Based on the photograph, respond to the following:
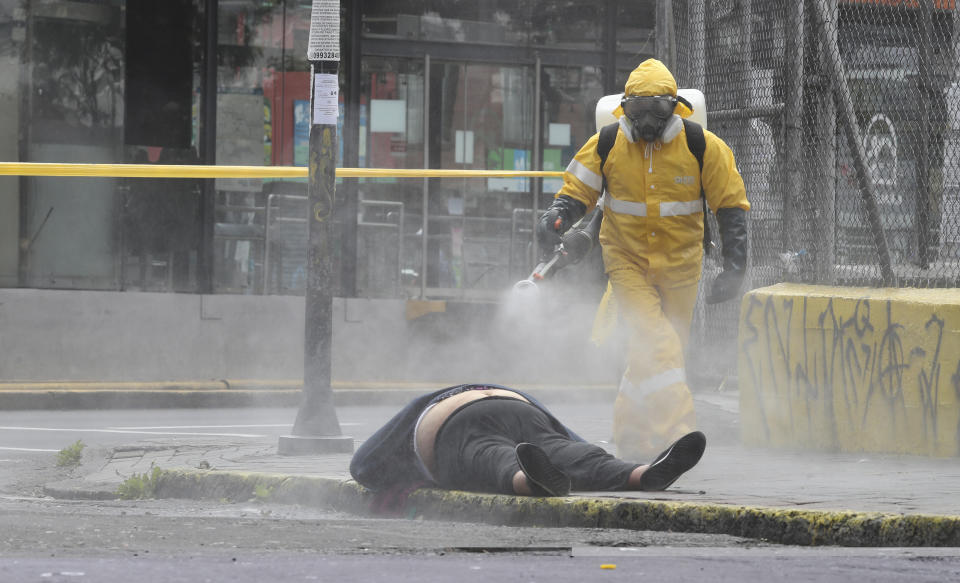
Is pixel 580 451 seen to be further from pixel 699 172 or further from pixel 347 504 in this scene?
pixel 699 172

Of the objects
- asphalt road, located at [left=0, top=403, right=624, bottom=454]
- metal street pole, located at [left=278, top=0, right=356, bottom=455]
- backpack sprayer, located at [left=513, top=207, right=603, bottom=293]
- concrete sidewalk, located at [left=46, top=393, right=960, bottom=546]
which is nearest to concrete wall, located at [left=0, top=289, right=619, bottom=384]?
asphalt road, located at [left=0, top=403, right=624, bottom=454]

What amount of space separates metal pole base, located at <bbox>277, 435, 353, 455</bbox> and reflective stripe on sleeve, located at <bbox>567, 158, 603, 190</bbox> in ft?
6.40

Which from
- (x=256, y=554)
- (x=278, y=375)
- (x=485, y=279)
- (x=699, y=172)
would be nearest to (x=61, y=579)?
(x=256, y=554)

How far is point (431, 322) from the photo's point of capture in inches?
554

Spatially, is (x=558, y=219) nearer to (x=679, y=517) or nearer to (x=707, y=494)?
(x=707, y=494)

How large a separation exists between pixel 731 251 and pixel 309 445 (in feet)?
7.84

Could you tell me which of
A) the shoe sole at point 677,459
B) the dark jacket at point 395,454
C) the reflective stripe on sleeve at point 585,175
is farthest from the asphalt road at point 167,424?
the shoe sole at point 677,459

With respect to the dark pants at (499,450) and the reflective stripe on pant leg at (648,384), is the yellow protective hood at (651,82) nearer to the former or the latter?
the reflective stripe on pant leg at (648,384)

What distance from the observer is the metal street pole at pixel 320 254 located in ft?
27.1

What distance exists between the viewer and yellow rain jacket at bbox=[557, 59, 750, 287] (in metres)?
7.29

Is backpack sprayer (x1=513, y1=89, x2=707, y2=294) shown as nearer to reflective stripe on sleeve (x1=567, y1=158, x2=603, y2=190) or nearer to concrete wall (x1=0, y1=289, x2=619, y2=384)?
reflective stripe on sleeve (x1=567, y1=158, x2=603, y2=190)

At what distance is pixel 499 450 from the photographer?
5746 mm

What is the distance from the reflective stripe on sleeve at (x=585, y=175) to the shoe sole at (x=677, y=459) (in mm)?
2004

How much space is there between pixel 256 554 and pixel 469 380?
941 centimetres
